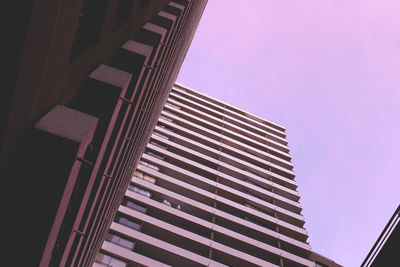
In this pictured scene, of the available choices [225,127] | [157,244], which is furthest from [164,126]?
[157,244]

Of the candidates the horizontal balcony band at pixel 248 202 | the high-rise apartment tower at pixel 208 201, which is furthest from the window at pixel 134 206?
the horizontal balcony band at pixel 248 202

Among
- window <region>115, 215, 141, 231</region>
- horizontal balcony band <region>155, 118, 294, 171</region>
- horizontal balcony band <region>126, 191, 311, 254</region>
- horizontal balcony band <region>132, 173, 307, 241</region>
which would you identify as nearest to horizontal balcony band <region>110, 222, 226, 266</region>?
window <region>115, 215, 141, 231</region>

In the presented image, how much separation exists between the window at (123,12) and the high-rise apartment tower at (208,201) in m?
20.0

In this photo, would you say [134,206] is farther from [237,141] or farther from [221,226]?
[237,141]

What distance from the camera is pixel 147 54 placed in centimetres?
748

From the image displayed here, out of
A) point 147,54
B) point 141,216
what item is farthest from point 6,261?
point 141,216

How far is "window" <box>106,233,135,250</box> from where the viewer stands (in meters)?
24.6

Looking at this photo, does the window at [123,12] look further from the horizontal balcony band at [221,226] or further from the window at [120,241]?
the horizontal balcony band at [221,226]

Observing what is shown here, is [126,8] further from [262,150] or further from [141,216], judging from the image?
[262,150]

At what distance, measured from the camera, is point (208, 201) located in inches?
1316

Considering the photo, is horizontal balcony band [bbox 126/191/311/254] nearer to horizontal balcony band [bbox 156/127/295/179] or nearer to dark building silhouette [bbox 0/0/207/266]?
horizontal balcony band [bbox 156/127/295/179]

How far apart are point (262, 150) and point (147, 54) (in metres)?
39.7

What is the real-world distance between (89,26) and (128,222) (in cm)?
2331

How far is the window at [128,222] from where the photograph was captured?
26.4 meters
